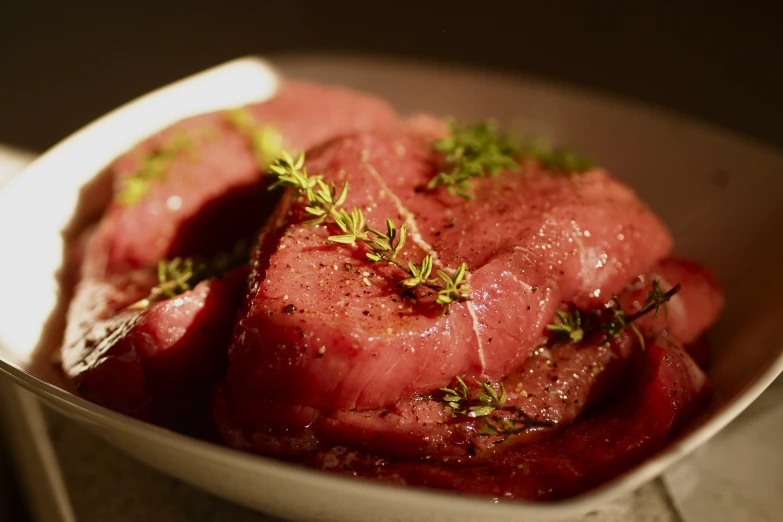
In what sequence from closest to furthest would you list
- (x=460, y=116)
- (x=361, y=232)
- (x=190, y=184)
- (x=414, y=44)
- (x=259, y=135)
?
(x=361, y=232), (x=190, y=184), (x=259, y=135), (x=460, y=116), (x=414, y=44)

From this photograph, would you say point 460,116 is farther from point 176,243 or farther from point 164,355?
point 164,355

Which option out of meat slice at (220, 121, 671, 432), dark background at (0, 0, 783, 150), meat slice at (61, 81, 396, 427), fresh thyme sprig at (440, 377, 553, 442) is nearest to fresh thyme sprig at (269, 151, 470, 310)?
meat slice at (220, 121, 671, 432)

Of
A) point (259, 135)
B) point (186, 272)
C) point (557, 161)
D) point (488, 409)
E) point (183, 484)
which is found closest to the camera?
point (488, 409)

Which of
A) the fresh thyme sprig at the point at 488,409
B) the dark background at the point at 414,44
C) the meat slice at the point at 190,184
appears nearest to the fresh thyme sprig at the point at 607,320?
the fresh thyme sprig at the point at 488,409

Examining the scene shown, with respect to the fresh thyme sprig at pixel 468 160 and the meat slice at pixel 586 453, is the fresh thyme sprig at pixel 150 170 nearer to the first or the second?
the fresh thyme sprig at pixel 468 160

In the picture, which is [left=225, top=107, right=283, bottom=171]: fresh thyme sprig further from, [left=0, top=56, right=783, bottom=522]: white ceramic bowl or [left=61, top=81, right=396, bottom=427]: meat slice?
[left=0, top=56, right=783, bottom=522]: white ceramic bowl

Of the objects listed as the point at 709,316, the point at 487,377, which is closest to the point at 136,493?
the point at 487,377

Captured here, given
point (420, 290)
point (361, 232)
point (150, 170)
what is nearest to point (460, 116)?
point (150, 170)

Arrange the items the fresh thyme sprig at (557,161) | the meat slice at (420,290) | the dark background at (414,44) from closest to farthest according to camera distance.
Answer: the meat slice at (420,290)
the fresh thyme sprig at (557,161)
the dark background at (414,44)
